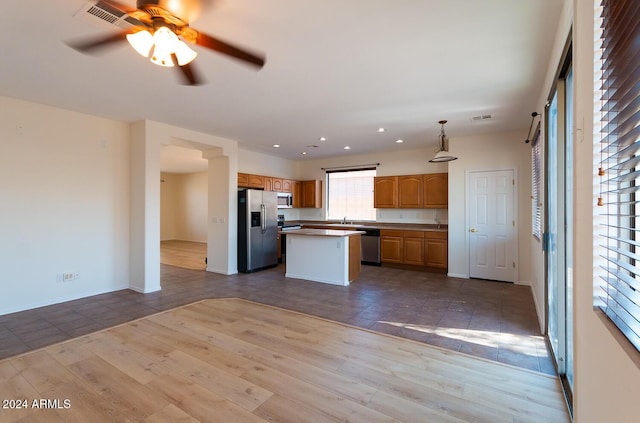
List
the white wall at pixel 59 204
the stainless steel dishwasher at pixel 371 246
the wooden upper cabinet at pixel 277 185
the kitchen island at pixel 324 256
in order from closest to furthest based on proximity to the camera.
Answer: the white wall at pixel 59 204, the kitchen island at pixel 324 256, the stainless steel dishwasher at pixel 371 246, the wooden upper cabinet at pixel 277 185

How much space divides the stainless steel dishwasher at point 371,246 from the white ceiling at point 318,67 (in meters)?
2.63

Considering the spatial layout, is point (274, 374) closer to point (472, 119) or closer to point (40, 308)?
point (40, 308)

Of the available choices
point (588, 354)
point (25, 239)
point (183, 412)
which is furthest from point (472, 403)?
point (25, 239)

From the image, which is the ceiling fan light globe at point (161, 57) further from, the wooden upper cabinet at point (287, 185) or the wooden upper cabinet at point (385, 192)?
the wooden upper cabinet at point (287, 185)

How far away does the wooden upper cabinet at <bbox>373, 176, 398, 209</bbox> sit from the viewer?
6.83 meters

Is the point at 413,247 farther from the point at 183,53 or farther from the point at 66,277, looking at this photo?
the point at 66,277

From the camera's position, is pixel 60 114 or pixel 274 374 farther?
pixel 60 114

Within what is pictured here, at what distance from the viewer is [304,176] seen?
28.0 feet

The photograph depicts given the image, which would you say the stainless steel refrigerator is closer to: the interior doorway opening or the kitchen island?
the kitchen island

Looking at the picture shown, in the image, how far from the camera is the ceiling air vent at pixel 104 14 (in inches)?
77.7

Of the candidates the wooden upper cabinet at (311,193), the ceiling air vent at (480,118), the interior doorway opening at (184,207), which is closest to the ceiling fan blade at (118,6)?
the ceiling air vent at (480,118)

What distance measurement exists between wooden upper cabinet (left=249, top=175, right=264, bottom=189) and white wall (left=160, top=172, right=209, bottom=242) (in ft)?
15.6

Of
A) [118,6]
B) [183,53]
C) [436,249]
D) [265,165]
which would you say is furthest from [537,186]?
[265,165]

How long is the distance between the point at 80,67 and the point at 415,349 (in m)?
4.21
